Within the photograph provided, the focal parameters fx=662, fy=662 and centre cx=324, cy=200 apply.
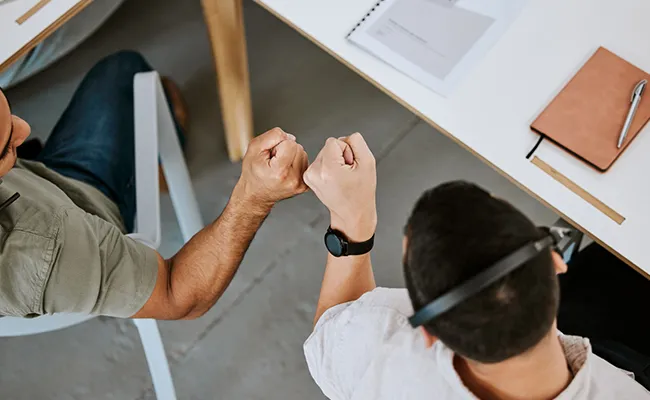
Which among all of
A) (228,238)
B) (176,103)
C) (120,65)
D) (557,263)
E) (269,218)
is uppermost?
(557,263)

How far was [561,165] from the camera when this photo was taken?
3.25 feet

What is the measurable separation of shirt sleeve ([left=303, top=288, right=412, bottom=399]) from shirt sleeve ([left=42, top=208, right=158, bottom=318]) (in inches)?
10.8

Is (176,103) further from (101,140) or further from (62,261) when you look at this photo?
(62,261)

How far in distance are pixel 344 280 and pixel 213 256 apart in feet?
Answer: 0.77

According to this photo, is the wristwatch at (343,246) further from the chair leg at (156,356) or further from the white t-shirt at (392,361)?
the chair leg at (156,356)

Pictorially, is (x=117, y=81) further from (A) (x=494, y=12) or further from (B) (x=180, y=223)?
(A) (x=494, y=12)

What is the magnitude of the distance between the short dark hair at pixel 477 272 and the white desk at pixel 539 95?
41 centimetres

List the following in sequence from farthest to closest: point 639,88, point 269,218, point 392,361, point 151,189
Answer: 1. point 269,218
2. point 151,189
3. point 639,88
4. point 392,361

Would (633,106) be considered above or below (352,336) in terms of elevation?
above

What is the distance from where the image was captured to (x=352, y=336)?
0.83 metres

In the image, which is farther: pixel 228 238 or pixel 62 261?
pixel 228 238

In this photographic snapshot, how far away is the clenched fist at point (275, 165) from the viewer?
0.96 m

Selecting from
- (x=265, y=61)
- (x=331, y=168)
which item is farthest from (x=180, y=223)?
(x=331, y=168)

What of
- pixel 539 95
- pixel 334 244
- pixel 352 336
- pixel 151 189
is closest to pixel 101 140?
pixel 151 189
